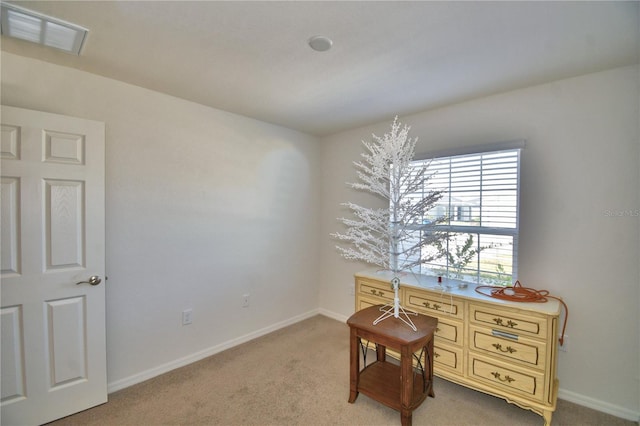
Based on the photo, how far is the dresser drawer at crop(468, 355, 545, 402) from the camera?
73.5 inches

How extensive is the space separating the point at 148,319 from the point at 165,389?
573 mm

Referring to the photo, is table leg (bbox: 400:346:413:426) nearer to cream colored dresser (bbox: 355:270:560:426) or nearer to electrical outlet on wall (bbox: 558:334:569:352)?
cream colored dresser (bbox: 355:270:560:426)

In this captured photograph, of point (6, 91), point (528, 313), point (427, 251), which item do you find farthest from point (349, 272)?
point (6, 91)

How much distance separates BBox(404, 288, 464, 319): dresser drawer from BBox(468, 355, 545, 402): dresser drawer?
34 centimetres

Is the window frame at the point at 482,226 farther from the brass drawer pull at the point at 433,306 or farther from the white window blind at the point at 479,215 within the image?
the brass drawer pull at the point at 433,306

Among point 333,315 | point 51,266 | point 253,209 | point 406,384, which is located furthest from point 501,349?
point 51,266

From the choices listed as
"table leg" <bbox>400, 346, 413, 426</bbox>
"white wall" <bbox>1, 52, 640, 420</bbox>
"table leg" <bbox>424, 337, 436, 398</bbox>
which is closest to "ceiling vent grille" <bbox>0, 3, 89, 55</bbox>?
"white wall" <bbox>1, 52, 640, 420</bbox>

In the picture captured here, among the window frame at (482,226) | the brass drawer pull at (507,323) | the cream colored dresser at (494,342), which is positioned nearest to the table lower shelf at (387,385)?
the cream colored dresser at (494,342)

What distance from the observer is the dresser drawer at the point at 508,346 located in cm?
187

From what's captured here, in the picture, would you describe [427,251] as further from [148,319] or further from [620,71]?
[148,319]

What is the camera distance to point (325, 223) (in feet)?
12.8

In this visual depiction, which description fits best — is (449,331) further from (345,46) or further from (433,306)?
(345,46)

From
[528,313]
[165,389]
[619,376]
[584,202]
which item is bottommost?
[165,389]

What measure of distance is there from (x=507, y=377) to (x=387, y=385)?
32.7 inches
